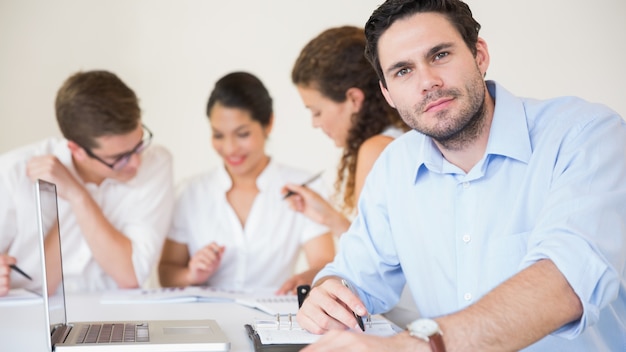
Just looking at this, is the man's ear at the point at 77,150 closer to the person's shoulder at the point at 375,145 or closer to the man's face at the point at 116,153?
the man's face at the point at 116,153

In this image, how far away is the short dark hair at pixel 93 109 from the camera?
106 inches

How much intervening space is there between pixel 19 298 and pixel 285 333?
3.82 ft

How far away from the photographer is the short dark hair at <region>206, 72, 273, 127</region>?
306 centimetres

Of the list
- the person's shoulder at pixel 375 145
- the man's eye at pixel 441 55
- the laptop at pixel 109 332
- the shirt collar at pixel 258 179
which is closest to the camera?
the laptop at pixel 109 332

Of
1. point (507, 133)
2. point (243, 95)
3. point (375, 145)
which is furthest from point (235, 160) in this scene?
point (507, 133)

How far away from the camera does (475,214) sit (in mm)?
1547

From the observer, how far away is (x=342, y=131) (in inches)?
103

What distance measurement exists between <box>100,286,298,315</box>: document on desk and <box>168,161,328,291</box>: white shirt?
0.58m

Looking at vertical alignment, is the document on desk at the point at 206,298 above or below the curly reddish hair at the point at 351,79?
below

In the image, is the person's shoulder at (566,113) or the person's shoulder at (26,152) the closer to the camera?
the person's shoulder at (566,113)

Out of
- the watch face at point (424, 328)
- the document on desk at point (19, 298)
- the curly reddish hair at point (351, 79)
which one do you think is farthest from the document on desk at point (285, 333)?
the curly reddish hair at point (351, 79)

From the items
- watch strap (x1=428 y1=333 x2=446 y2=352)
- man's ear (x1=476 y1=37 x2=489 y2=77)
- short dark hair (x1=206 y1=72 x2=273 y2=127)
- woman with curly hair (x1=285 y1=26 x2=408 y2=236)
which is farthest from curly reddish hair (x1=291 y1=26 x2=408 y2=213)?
watch strap (x1=428 y1=333 x2=446 y2=352)

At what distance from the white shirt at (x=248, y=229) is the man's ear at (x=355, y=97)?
69 cm

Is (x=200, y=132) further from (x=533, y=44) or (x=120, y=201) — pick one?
(x=533, y=44)
